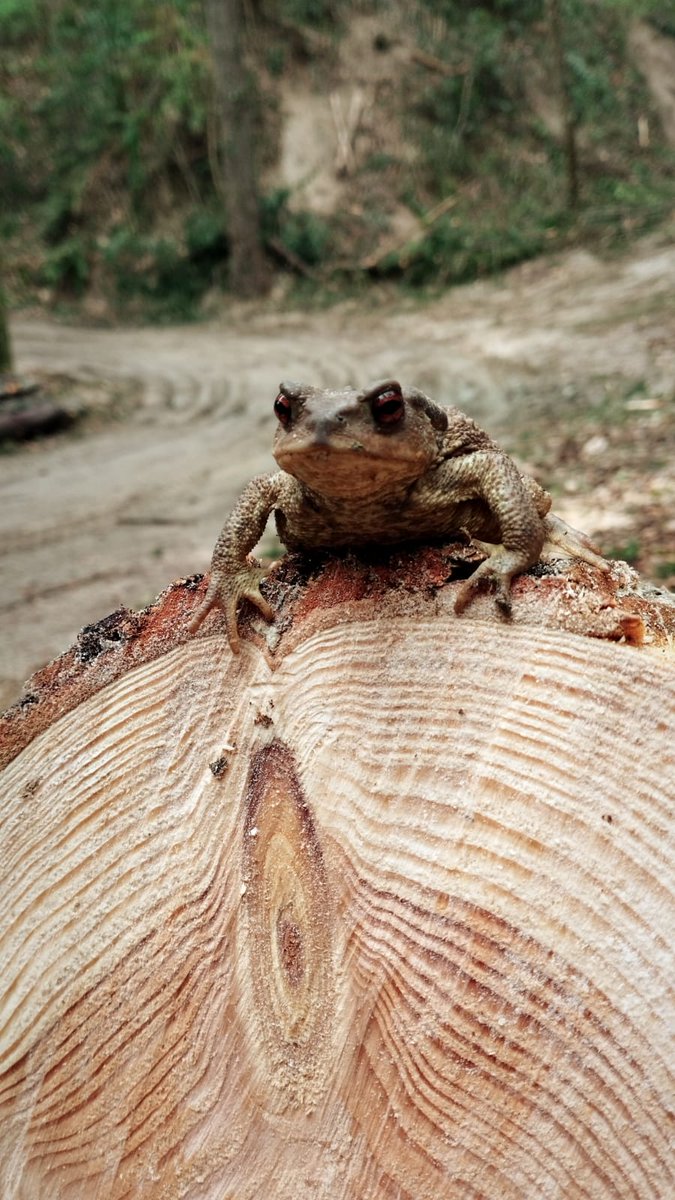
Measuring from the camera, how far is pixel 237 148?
11.5 metres

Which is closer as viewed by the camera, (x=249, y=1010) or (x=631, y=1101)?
(x=631, y=1101)

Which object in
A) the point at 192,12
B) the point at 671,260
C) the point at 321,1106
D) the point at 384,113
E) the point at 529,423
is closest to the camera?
the point at 321,1106

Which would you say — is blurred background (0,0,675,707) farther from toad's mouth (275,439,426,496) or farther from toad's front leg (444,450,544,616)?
toad's mouth (275,439,426,496)

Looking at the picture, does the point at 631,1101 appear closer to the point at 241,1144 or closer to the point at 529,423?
the point at 241,1144

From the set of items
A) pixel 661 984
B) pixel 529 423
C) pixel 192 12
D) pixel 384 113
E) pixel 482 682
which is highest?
pixel 192 12

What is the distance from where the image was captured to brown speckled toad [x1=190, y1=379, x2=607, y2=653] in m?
1.60

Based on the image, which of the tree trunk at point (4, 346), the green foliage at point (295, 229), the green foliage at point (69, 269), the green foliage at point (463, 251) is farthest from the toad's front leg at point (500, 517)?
the green foliage at point (69, 269)

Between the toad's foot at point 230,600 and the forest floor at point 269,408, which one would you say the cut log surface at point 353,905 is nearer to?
the toad's foot at point 230,600

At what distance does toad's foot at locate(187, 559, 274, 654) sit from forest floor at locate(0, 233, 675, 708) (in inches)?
92.9

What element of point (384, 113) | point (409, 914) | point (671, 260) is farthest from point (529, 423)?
point (384, 113)

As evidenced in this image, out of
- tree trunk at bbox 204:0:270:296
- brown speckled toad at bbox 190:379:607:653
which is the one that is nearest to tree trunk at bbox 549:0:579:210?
tree trunk at bbox 204:0:270:296

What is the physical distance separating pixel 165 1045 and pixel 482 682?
2.40ft

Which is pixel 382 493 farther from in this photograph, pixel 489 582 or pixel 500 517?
pixel 489 582

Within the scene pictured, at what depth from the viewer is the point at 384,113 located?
1280 cm
